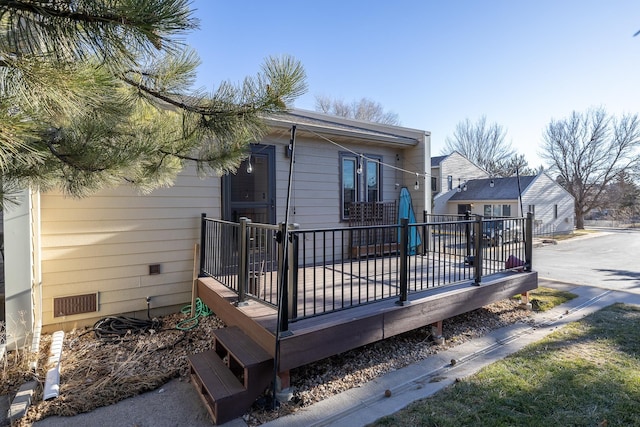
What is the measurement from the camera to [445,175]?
933 inches

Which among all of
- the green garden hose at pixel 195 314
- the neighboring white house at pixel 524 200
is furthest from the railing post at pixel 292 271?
the neighboring white house at pixel 524 200

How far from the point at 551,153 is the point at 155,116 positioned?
3258cm

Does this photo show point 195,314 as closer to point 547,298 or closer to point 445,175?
point 547,298

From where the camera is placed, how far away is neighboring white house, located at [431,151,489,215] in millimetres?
23047

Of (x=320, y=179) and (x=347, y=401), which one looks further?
(x=320, y=179)

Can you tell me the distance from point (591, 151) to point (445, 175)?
12.5m

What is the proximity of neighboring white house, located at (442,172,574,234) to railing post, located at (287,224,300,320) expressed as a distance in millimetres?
20640

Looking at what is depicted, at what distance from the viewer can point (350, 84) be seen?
46.4ft

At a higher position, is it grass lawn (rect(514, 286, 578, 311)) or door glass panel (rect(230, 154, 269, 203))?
door glass panel (rect(230, 154, 269, 203))

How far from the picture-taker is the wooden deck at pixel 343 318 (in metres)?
2.65

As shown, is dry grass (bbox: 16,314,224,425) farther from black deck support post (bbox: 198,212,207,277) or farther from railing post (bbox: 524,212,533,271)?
railing post (bbox: 524,212,533,271)

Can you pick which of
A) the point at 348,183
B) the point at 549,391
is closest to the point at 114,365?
the point at 549,391

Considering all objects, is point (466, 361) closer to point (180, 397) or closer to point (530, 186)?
point (180, 397)

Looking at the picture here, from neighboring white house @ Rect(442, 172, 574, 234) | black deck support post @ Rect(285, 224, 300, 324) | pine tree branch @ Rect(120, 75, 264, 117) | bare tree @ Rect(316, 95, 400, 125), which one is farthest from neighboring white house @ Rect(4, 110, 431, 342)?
neighboring white house @ Rect(442, 172, 574, 234)
